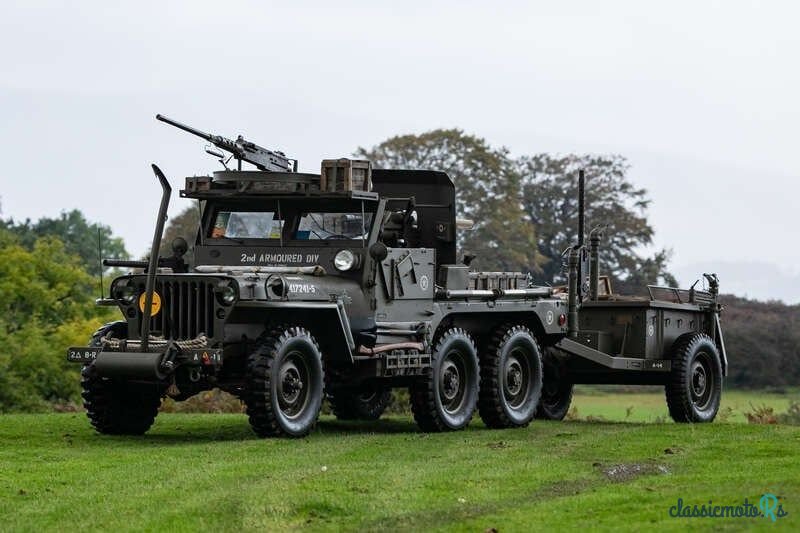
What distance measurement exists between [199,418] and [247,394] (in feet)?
16.8

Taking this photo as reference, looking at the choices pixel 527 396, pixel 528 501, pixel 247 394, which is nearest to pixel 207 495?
pixel 528 501

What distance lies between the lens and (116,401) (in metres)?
19.0

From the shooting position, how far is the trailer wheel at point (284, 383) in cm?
1783

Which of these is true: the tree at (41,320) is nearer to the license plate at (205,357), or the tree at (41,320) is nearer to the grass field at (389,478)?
the grass field at (389,478)

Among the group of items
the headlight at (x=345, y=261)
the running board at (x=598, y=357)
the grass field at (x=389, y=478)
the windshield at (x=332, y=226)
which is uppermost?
the windshield at (x=332, y=226)

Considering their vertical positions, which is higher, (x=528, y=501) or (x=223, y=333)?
(x=223, y=333)

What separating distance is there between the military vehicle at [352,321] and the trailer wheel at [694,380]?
26 millimetres

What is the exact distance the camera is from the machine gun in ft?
63.9

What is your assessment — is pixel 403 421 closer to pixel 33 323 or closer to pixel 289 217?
pixel 289 217

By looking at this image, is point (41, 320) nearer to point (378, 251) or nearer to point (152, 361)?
point (378, 251)

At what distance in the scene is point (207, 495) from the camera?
13.9 metres

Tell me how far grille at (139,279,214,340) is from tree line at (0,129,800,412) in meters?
14.4

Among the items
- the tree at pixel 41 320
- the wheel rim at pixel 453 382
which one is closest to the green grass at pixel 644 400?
the tree at pixel 41 320

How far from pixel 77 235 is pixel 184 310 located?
5277 cm
